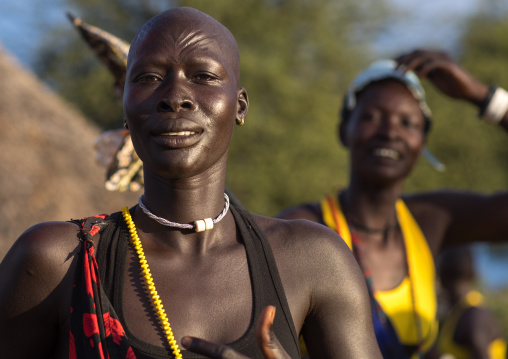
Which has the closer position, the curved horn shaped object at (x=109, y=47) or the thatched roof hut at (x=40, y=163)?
the curved horn shaped object at (x=109, y=47)

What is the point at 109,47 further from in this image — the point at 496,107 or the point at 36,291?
the point at 496,107

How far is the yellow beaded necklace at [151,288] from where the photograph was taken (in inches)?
74.3

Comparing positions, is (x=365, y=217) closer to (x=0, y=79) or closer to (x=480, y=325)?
(x=480, y=325)

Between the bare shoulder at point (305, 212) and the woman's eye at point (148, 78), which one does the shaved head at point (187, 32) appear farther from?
the bare shoulder at point (305, 212)

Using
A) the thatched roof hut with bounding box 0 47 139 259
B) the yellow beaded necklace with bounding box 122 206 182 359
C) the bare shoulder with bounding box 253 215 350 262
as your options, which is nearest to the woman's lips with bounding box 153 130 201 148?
the yellow beaded necklace with bounding box 122 206 182 359

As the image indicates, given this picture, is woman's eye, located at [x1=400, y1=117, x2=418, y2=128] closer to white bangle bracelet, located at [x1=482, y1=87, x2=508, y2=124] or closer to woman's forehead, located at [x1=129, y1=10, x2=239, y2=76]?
white bangle bracelet, located at [x1=482, y1=87, x2=508, y2=124]

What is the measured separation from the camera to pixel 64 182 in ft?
30.7

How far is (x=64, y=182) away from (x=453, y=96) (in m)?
6.10

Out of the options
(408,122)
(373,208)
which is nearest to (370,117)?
(408,122)

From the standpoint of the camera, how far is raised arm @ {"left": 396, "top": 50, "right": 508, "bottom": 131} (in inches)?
167

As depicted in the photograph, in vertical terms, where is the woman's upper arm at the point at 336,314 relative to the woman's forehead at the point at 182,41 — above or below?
below

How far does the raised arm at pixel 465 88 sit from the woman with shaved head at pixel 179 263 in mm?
2355

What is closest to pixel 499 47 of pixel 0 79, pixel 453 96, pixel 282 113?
pixel 282 113

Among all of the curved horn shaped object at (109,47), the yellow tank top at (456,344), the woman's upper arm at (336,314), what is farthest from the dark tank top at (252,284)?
the yellow tank top at (456,344)
